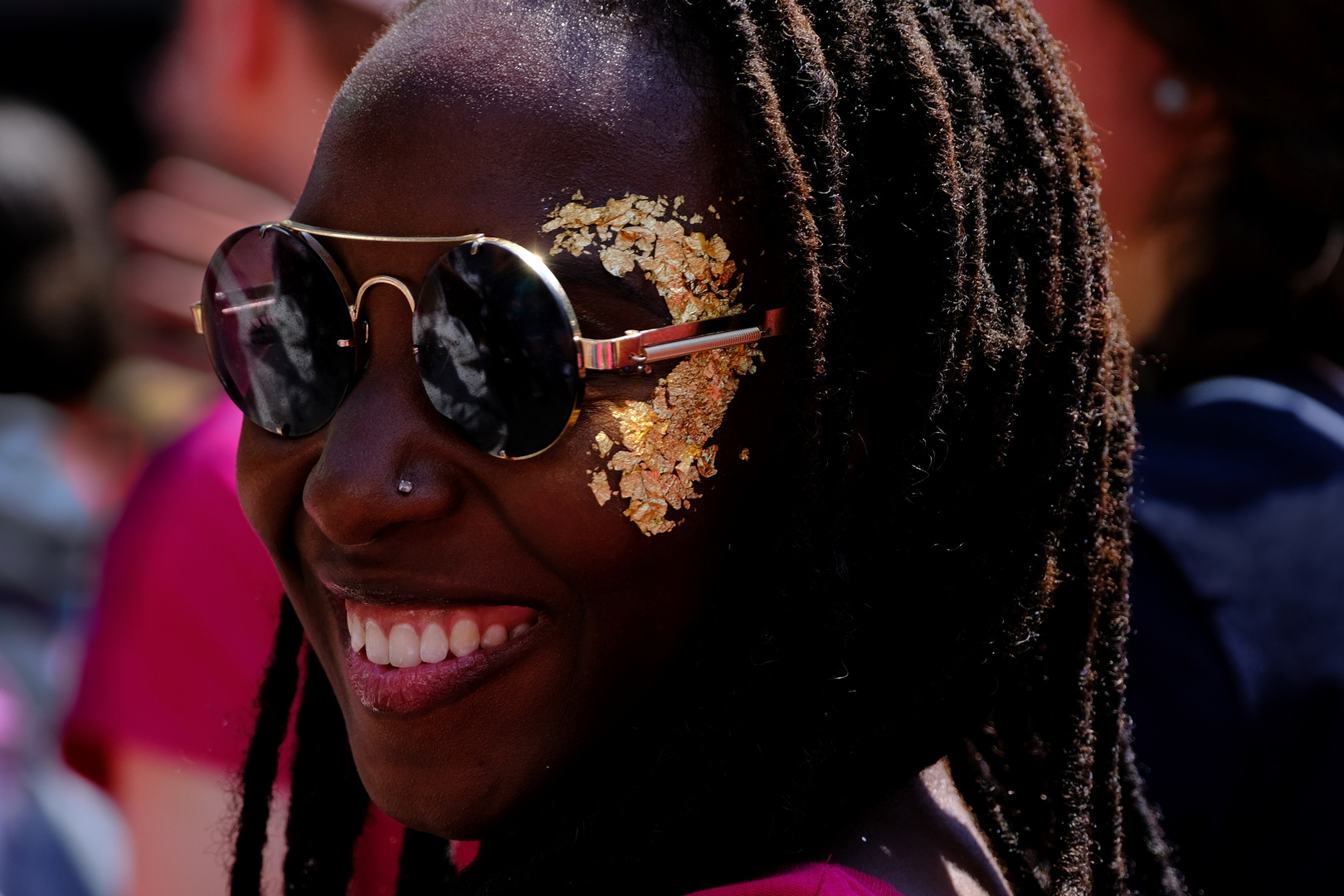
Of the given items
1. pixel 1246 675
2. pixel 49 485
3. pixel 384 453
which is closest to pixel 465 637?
pixel 384 453

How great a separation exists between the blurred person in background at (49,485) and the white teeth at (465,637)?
4.99 ft

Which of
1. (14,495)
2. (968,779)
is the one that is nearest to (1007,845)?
(968,779)

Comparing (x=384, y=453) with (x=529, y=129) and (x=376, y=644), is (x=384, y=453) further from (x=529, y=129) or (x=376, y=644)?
(x=529, y=129)

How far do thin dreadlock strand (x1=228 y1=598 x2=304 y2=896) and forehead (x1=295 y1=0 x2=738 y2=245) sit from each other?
95 cm

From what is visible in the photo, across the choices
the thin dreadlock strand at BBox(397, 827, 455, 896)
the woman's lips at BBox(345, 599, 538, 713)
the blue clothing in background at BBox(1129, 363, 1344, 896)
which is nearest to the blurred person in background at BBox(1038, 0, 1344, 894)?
the blue clothing in background at BBox(1129, 363, 1344, 896)

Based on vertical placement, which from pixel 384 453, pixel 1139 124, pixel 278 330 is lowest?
pixel 384 453

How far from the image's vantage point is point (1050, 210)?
1.82m

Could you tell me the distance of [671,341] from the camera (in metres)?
1.57

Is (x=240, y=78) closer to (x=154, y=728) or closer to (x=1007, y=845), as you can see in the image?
(x=154, y=728)

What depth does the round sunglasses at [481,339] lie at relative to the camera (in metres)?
1.55

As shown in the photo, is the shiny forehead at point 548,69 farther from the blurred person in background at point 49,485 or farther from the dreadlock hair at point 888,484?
the blurred person in background at point 49,485

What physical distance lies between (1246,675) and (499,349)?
1.78 m

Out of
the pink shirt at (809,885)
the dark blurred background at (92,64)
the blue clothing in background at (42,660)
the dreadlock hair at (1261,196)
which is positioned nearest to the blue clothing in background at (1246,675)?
the dreadlock hair at (1261,196)

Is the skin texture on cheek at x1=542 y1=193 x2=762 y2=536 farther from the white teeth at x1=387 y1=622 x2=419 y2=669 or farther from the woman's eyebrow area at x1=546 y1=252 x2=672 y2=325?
the white teeth at x1=387 y1=622 x2=419 y2=669
